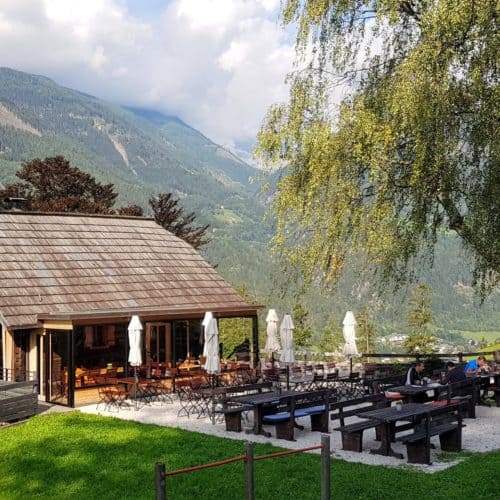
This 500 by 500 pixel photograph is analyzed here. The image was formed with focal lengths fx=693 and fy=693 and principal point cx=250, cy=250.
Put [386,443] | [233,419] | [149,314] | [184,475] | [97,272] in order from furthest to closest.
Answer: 1. [97,272]
2. [149,314]
3. [233,419]
4. [386,443]
5. [184,475]

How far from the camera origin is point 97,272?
2169 centimetres

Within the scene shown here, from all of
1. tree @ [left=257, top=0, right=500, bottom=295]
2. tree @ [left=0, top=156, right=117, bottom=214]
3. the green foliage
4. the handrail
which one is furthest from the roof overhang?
tree @ [left=0, top=156, right=117, bottom=214]

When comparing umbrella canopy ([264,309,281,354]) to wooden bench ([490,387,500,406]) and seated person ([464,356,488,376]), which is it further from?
wooden bench ([490,387,500,406])

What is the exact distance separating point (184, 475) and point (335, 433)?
13.4ft

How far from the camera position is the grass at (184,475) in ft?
28.8

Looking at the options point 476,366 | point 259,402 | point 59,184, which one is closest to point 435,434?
point 259,402

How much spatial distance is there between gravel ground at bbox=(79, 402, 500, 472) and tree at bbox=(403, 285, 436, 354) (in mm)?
26545

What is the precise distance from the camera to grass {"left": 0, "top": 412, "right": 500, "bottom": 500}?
345 inches

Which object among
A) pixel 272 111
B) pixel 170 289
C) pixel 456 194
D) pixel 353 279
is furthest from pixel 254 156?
pixel 170 289

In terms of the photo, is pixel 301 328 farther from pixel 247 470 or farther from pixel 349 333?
pixel 247 470

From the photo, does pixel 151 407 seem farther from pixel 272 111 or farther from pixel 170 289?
pixel 272 111

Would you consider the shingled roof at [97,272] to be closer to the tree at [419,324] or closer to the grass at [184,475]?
the grass at [184,475]

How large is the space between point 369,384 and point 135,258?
10.6 metres

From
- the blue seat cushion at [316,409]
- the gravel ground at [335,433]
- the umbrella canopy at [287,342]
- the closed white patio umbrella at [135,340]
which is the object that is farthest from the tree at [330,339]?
the blue seat cushion at [316,409]
